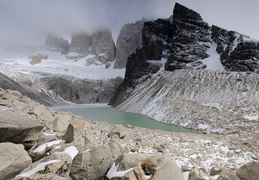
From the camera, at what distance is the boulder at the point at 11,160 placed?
4.21 meters

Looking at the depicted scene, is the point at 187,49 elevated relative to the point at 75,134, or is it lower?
elevated

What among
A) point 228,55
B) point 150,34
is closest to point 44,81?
point 150,34

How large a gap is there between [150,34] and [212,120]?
82326 mm

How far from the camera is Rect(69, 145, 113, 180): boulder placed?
475cm

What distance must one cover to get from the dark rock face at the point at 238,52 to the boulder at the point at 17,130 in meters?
73.5

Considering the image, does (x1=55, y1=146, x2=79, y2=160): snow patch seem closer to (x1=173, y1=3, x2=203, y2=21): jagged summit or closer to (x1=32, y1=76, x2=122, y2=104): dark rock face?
(x1=173, y1=3, x2=203, y2=21): jagged summit

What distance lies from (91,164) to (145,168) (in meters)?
1.56

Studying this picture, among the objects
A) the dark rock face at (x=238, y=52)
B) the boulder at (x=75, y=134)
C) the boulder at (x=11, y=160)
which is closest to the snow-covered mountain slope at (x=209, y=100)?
the dark rock face at (x=238, y=52)

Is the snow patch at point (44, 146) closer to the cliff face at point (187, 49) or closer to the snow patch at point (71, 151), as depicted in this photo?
the snow patch at point (71, 151)

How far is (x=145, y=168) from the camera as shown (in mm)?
4637

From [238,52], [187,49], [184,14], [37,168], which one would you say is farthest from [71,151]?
[184,14]

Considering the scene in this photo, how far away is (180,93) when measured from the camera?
52281mm

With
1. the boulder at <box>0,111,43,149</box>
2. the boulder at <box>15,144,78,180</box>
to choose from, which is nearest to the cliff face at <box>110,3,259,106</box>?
the boulder at <box>0,111,43,149</box>

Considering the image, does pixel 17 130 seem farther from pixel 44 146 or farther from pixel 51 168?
pixel 51 168
